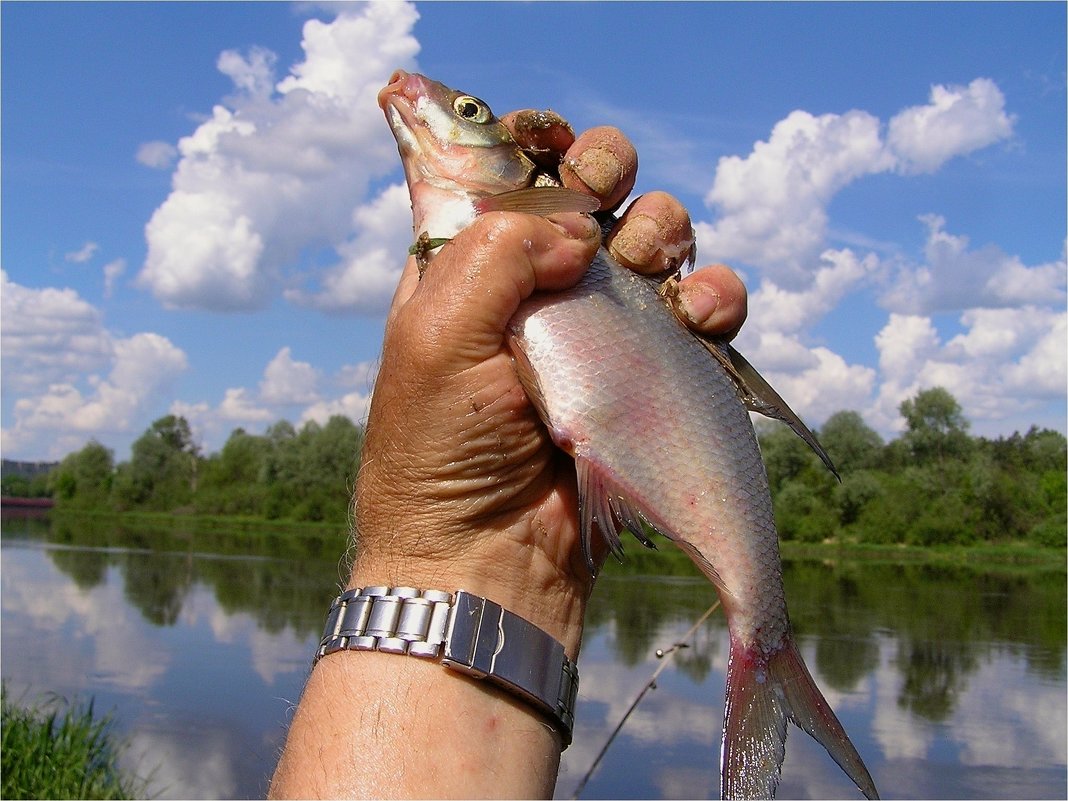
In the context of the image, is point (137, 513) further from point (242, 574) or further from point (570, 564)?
point (570, 564)

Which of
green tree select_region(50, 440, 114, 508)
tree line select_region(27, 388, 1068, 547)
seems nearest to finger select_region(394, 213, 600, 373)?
tree line select_region(27, 388, 1068, 547)

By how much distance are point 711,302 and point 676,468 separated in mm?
658

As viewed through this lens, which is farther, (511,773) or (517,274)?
(517,274)

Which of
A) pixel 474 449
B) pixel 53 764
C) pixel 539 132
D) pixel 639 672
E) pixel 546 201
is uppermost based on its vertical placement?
pixel 539 132

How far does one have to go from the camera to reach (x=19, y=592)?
29.9m

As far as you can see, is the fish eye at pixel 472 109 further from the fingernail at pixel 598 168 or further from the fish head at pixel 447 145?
the fingernail at pixel 598 168

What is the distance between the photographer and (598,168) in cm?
325

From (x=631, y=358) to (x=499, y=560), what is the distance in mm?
718

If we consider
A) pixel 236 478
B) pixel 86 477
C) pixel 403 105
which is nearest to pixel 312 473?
pixel 236 478

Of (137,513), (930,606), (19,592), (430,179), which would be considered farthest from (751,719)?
(137,513)

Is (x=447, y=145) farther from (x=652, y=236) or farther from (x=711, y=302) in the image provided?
(x=711, y=302)

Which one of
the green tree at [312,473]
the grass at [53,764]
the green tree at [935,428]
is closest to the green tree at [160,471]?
the green tree at [312,473]

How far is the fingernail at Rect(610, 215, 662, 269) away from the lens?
3.27 meters

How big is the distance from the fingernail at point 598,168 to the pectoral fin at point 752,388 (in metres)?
0.60
